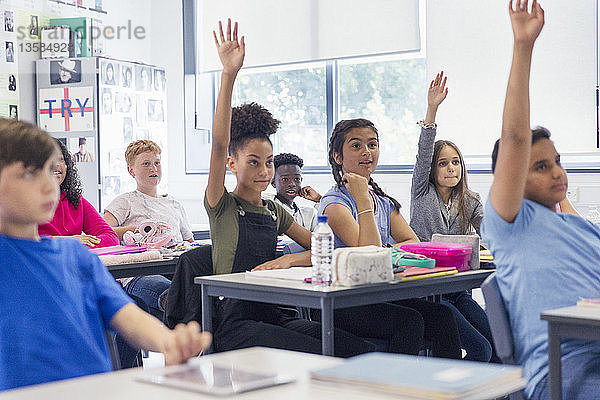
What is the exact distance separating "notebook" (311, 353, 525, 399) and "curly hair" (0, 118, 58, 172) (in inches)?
29.7

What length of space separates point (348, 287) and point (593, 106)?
3.10 m

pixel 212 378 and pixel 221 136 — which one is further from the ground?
pixel 221 136

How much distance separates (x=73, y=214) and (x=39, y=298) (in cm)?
235

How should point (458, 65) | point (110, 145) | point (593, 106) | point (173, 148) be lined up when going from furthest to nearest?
point (173, 148)
point (110, 145)
point (458, 65)
point (593, 106)

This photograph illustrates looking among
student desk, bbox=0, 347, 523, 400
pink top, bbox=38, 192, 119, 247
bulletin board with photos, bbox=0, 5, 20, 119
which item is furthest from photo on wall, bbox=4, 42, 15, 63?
student desk, bbox=0, 347, 523, 400

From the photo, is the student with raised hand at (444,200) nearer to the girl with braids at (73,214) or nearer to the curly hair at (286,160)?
the curly hair at (286,160)

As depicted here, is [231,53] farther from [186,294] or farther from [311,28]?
[311,28]

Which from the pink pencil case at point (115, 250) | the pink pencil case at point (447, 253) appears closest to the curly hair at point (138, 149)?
the pink pencil case at point (115, 250)

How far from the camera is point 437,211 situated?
142 inches

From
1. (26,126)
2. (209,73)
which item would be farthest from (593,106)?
(26,126)

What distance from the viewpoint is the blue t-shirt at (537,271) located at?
6.56 ft

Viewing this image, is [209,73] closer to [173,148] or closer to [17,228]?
[173,148]

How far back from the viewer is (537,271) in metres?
2.03

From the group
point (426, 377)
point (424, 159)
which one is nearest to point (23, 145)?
point (426, 377)
